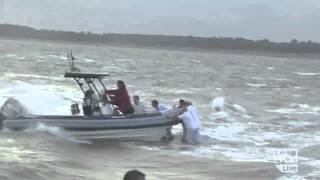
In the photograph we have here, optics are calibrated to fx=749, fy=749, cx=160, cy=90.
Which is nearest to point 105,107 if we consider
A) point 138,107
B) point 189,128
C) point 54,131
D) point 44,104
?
point 138,107

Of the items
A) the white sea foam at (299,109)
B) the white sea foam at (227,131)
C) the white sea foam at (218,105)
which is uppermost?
the white sea foam at (227,131)

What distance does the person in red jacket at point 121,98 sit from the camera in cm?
1906

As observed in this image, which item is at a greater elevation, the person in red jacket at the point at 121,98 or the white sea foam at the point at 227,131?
the person in red jacket at the point at 121,98

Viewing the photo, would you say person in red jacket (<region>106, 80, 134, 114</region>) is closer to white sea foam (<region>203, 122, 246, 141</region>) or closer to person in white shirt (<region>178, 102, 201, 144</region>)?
person in white shirt (<region>178, 102, 201, 144</region>)

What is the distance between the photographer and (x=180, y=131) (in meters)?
21.8

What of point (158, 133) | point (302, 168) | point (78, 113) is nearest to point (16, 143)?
point (78, 113)

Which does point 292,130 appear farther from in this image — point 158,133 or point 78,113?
point 78,113

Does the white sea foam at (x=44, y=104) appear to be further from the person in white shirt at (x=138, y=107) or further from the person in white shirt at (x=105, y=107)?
the person in white shirt at (x=105, y=107)

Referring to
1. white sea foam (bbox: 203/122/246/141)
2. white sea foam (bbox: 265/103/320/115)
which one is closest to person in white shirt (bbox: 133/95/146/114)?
white sea foam (bbox: 203/122/246/141)

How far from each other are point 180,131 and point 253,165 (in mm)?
6211

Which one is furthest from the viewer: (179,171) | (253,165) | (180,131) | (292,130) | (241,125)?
(241,125)

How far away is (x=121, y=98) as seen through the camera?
1919 cm

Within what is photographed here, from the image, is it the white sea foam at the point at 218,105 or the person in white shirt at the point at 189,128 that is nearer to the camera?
the person in white shirt at the point at 189,128

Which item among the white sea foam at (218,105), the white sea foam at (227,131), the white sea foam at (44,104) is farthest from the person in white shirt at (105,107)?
the white sea foam at (218,105)
